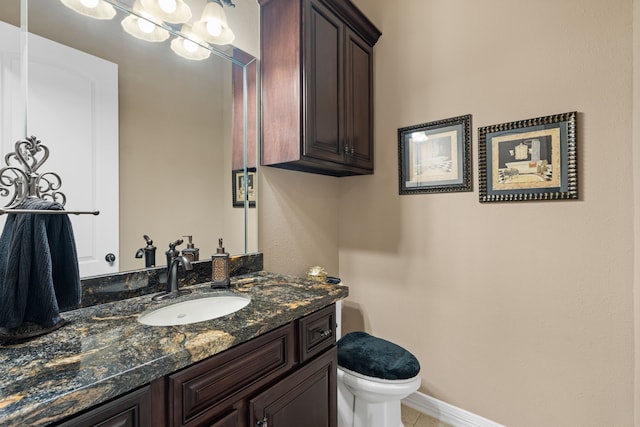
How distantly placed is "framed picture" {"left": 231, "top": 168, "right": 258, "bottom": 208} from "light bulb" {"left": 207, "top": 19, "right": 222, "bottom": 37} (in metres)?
0.69

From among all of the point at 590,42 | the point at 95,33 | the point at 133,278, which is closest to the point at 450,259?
the point at 590,42

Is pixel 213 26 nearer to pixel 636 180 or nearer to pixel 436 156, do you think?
pixel 436 156

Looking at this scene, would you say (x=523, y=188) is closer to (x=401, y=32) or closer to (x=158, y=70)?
(x=401, y=32)

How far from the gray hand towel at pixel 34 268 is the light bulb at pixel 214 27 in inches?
42.4

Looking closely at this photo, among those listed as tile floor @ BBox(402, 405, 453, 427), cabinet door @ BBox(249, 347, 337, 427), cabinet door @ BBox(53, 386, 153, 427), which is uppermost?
cabinet door @ BBox(53, 386, 153, 427)

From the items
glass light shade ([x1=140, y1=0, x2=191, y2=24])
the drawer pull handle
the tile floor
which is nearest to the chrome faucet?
the drawer pull handle

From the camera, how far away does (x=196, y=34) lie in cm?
135

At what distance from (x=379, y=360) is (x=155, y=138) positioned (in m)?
1.52

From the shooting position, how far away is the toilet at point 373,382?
1.35m

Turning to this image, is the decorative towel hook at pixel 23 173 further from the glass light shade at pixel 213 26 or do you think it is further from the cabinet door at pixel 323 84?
the cabinet door at pixel 323 84

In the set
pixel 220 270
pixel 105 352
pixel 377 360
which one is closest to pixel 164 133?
pixel 220 270

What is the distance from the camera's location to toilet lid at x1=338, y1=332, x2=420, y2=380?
4.50ft

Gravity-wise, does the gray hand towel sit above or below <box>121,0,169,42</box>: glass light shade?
below

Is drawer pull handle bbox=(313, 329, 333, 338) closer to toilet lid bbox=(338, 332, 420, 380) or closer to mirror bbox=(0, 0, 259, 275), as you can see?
toilet lid bbox=(338, 332, 420, 380)
